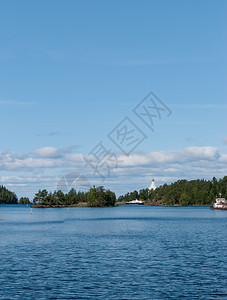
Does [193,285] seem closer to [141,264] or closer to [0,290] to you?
[141,264]

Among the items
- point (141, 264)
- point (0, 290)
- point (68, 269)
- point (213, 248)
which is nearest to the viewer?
point (0, 290)

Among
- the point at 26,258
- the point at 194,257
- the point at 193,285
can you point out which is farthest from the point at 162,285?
the point at 26,258

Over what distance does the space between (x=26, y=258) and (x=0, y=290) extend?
2273cm

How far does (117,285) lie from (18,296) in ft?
39.5

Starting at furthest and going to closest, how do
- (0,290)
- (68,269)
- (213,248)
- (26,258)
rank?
(213,248)
(26,258)
(68,269)
(0,290)

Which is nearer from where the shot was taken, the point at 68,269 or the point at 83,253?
the point at 68,269

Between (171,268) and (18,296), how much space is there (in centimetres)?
2496

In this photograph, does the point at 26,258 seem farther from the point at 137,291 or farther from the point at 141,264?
the point at 137,291

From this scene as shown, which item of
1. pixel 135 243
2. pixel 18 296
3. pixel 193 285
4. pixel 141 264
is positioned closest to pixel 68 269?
→ pixel 141 264

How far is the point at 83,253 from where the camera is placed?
74375 mm

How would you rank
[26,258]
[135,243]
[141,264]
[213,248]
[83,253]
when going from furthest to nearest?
[135,243] < [213,248] < [83,253] < [26,258] < [141,264]

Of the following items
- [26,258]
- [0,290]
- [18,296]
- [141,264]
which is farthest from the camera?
[26,258]

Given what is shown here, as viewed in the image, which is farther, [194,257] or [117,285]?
[194,257]

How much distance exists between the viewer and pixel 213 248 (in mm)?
81125
